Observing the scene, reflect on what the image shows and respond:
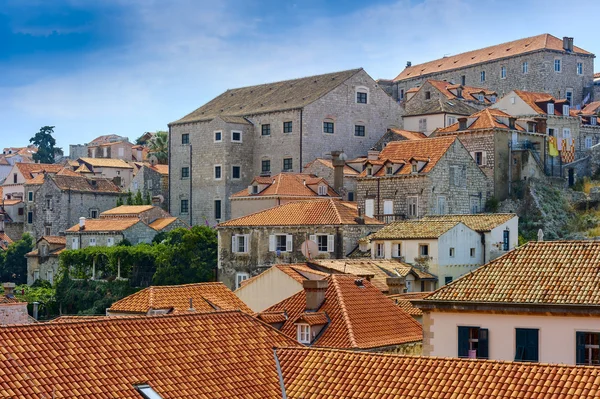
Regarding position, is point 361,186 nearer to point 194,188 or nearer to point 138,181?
point 194,188

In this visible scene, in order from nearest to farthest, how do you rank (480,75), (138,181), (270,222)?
1. (270,222)
2. (138,181)
3. (480,75)

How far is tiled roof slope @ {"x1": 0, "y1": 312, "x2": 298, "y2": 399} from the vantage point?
64.2 ft

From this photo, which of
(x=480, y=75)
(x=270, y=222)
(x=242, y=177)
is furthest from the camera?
(x=480, y=75)

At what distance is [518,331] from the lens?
26438mm

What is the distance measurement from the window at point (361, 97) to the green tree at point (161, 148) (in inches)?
1295

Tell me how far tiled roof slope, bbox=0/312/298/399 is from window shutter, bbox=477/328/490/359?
522 cm

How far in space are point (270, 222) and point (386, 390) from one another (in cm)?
4539

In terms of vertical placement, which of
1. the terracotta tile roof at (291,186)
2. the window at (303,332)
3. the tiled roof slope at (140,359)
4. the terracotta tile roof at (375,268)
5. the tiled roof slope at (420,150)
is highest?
the tiled roof slope at (420,150)

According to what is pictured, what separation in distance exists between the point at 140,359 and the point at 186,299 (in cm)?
1868

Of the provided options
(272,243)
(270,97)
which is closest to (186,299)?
(272,243)

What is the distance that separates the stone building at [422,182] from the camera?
222 ft

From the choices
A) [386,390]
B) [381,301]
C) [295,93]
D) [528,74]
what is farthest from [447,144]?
[386,390]

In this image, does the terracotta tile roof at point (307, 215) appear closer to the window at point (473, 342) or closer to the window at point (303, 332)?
the window at point (303, 332)

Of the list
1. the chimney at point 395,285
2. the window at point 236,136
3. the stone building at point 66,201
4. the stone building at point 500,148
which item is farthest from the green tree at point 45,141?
the chimney at point 395,285
